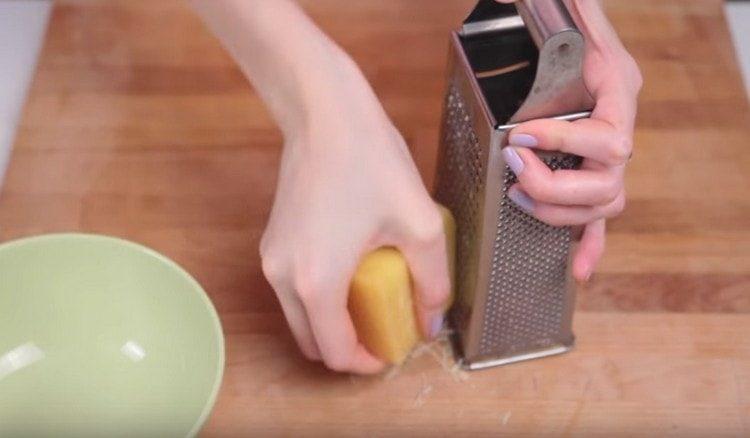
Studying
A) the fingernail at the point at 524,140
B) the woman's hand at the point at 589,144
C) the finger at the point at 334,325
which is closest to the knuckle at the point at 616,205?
the woman's hand at the point at 589,144

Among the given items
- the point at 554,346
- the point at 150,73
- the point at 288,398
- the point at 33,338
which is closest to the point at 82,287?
the point at 33,338

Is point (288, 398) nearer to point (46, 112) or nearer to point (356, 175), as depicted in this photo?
point (356, 175)

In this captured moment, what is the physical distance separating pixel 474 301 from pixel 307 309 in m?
0.17

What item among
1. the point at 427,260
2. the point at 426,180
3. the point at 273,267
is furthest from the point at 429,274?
the point at 426,180

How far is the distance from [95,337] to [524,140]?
1.42 feet

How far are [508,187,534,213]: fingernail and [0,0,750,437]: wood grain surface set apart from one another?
197 mm

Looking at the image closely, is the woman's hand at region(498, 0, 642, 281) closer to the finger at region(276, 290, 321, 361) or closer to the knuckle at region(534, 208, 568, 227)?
the knuckle at region(534, 208, 568, 227)

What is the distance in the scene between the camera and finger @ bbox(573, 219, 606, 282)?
2.74 feet

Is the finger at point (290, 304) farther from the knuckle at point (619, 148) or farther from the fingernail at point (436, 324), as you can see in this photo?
the knuckle at point (619, 148)

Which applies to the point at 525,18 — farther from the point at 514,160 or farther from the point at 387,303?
the point at 387,303

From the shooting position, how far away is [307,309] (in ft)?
2.48

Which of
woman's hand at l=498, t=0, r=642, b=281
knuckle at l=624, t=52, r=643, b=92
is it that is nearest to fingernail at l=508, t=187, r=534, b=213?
woman's hand at l=498, t=0, r=642, b=281

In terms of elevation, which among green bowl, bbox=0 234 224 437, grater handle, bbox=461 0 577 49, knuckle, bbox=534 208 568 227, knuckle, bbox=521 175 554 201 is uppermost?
grater handle, bbox=461 0 577 49

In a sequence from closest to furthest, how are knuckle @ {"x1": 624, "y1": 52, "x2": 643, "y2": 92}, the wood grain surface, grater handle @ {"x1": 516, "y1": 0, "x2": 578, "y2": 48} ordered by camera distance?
grater handle @ {"x1": 516, "y1": 0, "x2": 578, "y2": 48}, knuckle @ {"x1": 624, "y1": 52, "x2": 643, "y2": 92}, the wood grain surface
